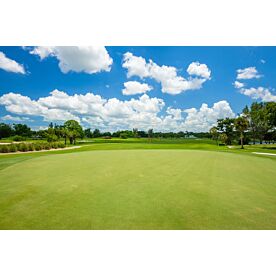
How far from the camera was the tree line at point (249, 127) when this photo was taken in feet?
123

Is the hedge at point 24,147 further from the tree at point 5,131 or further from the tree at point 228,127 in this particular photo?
the tree at point 228,127

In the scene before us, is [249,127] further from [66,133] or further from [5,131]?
[5,131]

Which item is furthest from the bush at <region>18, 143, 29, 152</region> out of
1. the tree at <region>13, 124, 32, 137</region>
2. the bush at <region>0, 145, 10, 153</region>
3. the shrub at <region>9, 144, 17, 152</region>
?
the tree at <region>13, 124, 32, 137</region>

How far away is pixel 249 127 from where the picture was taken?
52688 millimetres

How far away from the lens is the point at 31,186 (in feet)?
19.9

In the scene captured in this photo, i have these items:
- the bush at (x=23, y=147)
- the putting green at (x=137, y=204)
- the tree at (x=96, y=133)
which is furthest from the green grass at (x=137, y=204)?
the tree at (x=96, y=133)

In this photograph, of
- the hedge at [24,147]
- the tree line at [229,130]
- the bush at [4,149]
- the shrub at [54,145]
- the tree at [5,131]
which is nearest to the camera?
the bush at [4,149]

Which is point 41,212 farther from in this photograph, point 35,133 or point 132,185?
point 35,133

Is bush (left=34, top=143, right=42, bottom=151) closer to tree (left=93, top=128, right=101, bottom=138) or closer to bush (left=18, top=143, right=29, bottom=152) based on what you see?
bush (left=18, top=143, right=29, bottom=152)

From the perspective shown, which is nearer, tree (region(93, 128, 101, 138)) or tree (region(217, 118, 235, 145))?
tree (region(217, 118, 235, 145))

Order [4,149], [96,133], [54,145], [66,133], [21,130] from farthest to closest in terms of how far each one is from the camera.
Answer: [96,133]
[21,130]
[66,133]
[54,145]
[4,149]

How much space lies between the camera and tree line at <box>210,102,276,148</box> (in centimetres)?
3756

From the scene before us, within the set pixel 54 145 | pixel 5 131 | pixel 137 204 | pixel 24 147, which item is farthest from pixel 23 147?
pixel 5 131
